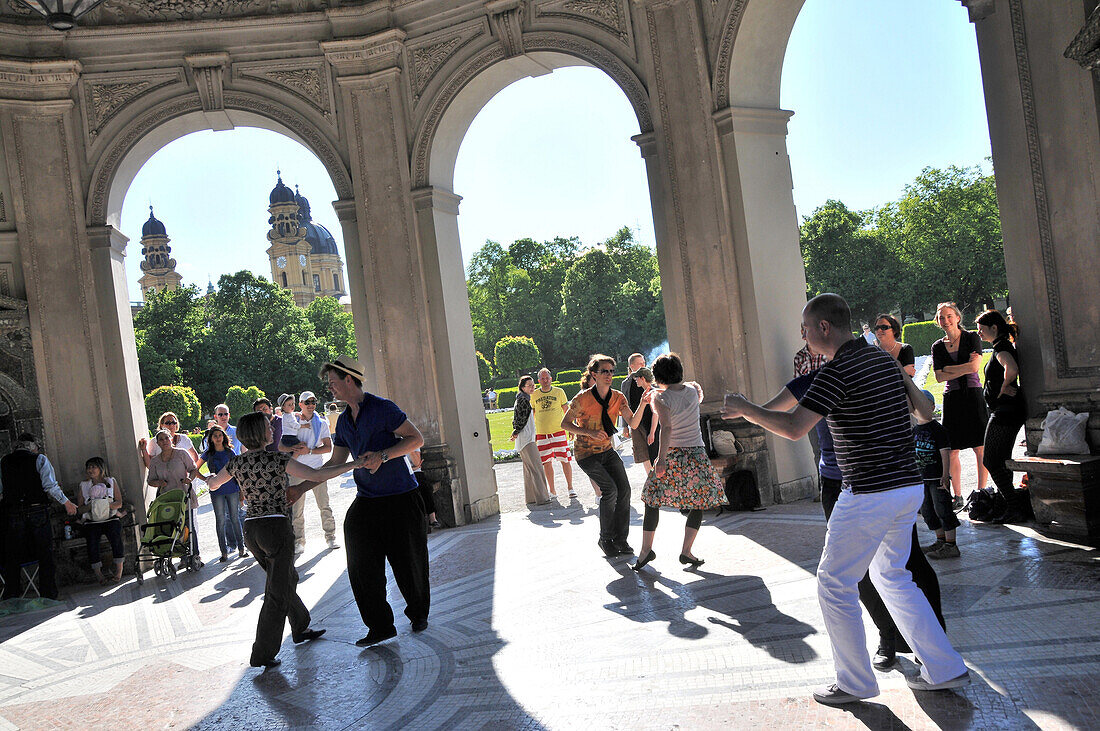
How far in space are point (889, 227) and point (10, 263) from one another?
54868 millimetres

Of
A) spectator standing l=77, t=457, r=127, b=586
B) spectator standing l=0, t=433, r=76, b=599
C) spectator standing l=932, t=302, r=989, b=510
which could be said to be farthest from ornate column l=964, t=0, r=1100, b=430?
spectator standing l=0, t=433, r=76, b=599

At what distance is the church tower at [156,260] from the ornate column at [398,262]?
9078cm

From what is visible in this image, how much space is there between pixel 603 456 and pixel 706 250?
9.66 ft

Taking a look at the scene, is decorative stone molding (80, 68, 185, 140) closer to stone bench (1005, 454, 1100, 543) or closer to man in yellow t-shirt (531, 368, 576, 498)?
man in yellow t-shirt (531, 368, 576, 498)

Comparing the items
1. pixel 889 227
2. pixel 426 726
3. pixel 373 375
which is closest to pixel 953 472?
pixel 426 726

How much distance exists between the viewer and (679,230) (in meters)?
9.32

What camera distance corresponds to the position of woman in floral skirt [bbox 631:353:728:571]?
6.47 meters

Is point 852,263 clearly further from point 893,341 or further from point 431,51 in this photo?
point 893,341

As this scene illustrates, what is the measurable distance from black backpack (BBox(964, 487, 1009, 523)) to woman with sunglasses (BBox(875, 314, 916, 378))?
1.09 m

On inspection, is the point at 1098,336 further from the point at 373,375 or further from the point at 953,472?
the point at 373,375

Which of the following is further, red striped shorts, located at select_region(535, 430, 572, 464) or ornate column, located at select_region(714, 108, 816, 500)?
red striped shorts, located at select_region(535, 430, 572, 464)

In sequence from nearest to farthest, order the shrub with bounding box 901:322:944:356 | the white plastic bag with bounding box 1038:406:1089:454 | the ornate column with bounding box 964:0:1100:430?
the white plastic bag with bounding box 1038:406:1089:454 → the ornate column with bounding box 964:0:1100:430 → the shrub with bounding box 901:322:944:356

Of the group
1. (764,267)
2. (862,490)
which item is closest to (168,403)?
(764,267)

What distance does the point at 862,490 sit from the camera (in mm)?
3551
